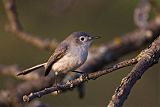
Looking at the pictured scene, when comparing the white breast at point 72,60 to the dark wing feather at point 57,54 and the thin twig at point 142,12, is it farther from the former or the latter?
the thin twig at point 142,12

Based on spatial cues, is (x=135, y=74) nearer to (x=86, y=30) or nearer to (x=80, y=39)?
(x=80, y=39)

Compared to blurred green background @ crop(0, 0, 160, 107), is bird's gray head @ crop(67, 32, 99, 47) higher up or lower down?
lower down

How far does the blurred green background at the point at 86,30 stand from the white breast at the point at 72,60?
1.55 meters

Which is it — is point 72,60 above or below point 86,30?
below

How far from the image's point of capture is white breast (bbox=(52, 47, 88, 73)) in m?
3.57

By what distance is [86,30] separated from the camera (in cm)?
629

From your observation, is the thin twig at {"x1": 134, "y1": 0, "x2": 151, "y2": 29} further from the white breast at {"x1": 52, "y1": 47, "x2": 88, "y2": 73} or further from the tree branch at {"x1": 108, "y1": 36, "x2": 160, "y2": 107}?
the tree branch at {"x1": 108, "y1": 36, "x2": 160, "y2": 107}

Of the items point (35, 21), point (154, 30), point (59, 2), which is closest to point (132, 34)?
point (154, 30)

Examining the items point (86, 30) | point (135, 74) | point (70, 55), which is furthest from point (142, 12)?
point (135, 74)

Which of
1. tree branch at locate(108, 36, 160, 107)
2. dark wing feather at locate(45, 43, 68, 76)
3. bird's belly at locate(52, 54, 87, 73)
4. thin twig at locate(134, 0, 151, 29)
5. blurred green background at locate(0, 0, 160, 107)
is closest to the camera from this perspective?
tree branch at locate(108, 36, 160, 107)

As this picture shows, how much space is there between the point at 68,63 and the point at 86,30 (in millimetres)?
2669

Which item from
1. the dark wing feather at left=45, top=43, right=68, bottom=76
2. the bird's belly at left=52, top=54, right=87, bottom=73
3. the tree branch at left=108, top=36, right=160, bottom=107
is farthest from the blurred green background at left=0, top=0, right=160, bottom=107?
the tree branch at left=108, top=36, right=160, bottom=107

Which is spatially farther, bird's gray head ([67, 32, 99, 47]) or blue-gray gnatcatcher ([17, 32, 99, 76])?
bird's gray head ([67, 32, 99, 47])

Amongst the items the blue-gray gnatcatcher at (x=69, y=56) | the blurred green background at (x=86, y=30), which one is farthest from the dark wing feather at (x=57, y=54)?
the blurred green background at (x=86, y=30)
